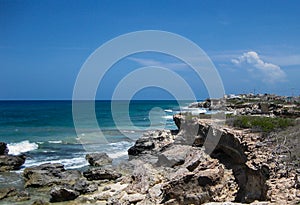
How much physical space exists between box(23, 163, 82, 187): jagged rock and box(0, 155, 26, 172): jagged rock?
3662 millimetres

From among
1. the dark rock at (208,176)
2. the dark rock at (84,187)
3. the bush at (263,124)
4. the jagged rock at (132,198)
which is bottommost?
the dark rock at (84,187)

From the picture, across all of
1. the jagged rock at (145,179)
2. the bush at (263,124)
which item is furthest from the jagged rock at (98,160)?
the bush at (263,124)

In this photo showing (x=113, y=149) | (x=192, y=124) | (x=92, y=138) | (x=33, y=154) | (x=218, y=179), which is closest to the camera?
(x=218, y=179)

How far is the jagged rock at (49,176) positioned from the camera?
22141mm

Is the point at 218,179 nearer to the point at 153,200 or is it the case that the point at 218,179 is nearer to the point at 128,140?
the point at 153,200

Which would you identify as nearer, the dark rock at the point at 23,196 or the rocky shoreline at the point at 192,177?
the rocky shoreline at the point at 192,177

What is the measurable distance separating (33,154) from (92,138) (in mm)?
13208

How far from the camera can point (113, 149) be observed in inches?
1469

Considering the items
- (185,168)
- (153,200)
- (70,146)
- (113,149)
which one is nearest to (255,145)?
(185,168)

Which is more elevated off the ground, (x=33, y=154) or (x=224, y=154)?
(x=224, y=154)

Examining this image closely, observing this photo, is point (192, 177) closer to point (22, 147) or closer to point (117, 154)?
point (117, 154)

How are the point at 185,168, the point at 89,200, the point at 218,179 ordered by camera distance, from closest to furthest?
the point at 218,179 → the point at 185,168 → the point at 89,200

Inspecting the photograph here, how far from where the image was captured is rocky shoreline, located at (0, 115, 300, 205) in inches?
496

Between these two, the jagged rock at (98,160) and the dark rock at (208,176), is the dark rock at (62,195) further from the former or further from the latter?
the jagged rock at (98,160)
